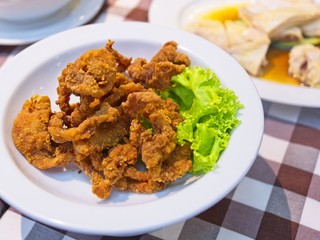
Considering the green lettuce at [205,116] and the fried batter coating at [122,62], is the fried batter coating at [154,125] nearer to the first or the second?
the green lettuce at [205,116]

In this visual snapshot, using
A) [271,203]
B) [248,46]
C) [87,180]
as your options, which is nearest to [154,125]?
[87,180]

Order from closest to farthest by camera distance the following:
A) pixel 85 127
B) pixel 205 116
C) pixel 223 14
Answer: pixel 85 127, pixel 205 116, pixel 223 14

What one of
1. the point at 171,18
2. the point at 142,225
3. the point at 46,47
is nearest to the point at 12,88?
the point at 46,47

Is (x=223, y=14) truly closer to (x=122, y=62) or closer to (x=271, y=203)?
(x=122, y=62)

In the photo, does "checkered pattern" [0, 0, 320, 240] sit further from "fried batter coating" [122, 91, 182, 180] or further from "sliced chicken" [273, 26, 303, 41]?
"sliced chicken" [273, 26, 303, 41]

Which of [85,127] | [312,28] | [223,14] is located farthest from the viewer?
[223,14]
